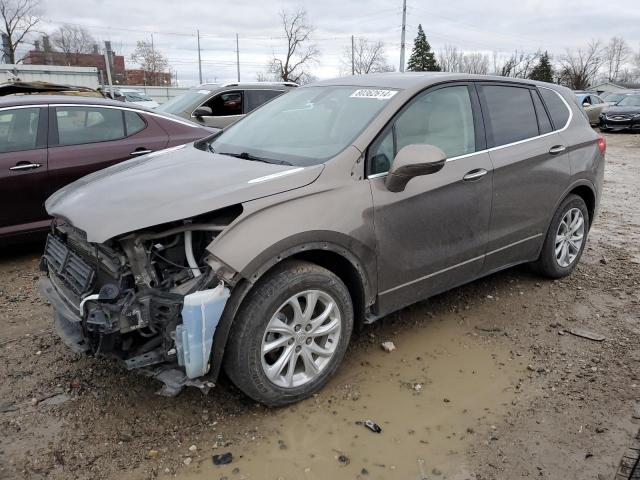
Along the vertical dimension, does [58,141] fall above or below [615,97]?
below

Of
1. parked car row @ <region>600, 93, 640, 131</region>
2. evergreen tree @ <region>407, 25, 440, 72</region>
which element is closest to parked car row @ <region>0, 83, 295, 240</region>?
parked car row @ <region>600, 93, 640, 131</region>

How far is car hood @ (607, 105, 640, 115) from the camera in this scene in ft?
65.7

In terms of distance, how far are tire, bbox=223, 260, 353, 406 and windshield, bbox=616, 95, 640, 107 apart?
2253cm

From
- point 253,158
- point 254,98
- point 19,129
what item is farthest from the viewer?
point 254,98

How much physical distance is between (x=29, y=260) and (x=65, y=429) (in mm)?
3071

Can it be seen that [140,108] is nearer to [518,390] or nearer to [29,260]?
[29,260]

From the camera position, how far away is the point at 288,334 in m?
2.84

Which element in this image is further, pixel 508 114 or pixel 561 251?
pixel 561 251

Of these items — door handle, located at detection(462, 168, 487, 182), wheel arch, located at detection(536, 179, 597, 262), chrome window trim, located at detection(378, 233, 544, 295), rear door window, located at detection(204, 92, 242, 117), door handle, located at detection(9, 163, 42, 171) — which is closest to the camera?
chrome window trim, located at detection(378, 233, 544, 295)

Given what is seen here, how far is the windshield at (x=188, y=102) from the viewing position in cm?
895

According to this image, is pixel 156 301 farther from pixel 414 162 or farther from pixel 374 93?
pixel 374 93

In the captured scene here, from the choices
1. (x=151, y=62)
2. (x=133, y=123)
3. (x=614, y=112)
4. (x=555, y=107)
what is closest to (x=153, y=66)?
(x=151, y=62)

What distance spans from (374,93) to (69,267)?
2132 millimetres

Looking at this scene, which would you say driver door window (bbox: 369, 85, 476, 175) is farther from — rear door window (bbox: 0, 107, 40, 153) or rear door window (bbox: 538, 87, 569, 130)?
rear door window (bbox: 0, 107, 40, 153)
